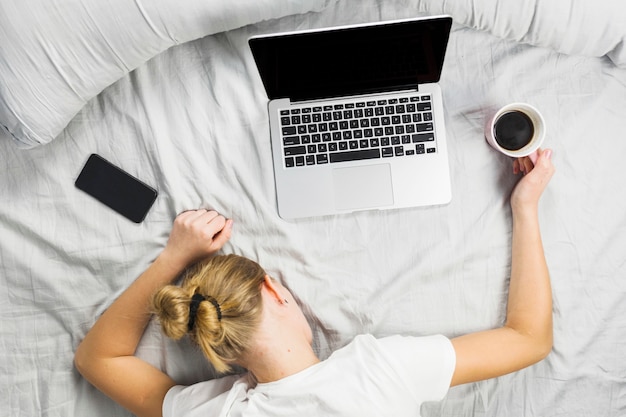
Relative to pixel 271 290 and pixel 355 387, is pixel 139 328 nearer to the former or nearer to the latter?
pixel 271 290

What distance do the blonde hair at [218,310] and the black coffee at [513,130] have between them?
1.65 feet

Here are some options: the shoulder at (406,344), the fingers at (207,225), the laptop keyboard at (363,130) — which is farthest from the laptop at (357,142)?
the shoulder at (406,344)

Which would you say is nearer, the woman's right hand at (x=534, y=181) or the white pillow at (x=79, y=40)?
the white pillow at (x=79, y=40)

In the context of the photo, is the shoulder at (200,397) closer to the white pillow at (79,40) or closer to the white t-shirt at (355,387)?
the white t-shirt at (355,387)

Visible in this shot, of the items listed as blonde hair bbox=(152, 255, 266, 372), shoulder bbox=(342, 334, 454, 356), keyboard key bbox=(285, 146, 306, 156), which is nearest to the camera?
blonde hair bbox=(152, 255, 266, 372)

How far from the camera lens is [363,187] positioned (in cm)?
102

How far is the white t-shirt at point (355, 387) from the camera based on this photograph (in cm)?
88

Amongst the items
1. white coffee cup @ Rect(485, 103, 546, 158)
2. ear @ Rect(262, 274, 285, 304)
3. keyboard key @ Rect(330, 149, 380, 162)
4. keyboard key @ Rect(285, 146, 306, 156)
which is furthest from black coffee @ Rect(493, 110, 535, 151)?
ear @ Rect(262, 274, 285, 304)

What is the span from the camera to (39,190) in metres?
1.07

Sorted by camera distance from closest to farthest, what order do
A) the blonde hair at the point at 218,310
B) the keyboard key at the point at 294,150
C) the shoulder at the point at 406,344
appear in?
1. the blonde hair at the point at 218,310
2. the shoulder at the point at 406,344
3. the keyboard key at the point at 294,150

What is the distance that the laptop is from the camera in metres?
1.00

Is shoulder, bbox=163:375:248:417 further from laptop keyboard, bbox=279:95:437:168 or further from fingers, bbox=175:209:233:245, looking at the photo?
laptop keyboard, bbox=279:95:437:168

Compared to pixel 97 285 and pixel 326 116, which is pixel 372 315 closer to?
pixel 326 116

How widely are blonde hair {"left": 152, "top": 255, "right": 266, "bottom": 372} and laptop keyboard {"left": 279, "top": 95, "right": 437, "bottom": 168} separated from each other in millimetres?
267
